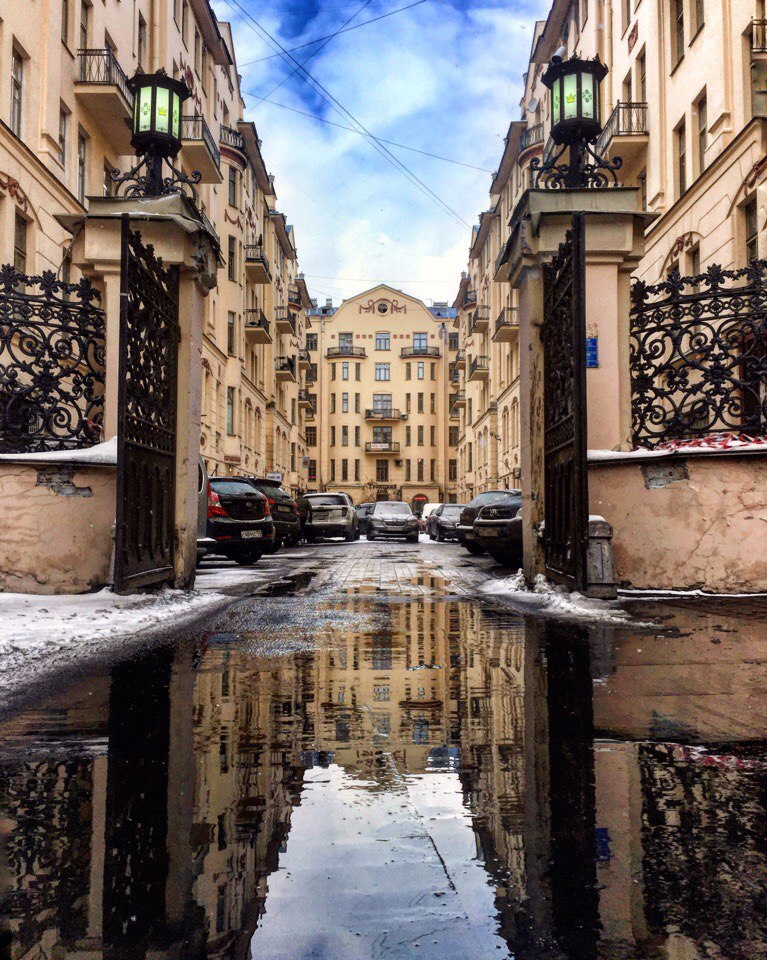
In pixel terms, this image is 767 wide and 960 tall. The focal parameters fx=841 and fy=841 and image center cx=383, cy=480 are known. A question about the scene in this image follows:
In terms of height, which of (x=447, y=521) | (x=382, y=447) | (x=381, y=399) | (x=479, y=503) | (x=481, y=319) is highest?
(x=481, y=319)

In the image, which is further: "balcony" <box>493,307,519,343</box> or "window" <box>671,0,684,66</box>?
"balcony" <box>493,307,519,343</box>

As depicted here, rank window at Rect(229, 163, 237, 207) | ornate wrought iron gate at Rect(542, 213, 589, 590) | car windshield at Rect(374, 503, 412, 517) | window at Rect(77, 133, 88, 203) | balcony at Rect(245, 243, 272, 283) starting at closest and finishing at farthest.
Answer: ornate wrought iron gate at Rect(542, 213, 589, 590) → window at Rect(77, 133, 88, 203) → car windshield at Rect(374, 503, 412, 517) → window at Rect(229, 163, 237, 207) → balcony at Rect(245, 243, 272, 283)

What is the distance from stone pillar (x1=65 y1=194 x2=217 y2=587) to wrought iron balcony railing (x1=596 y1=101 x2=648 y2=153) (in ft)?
59.5

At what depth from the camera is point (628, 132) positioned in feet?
78.6

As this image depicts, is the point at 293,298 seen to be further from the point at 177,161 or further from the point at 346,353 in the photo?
the point at 177,161

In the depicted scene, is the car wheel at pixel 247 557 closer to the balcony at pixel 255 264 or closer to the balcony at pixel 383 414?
the balcony at pixel 255 264

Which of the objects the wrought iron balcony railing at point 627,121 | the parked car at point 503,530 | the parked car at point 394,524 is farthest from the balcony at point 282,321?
the parked car at point 503,530

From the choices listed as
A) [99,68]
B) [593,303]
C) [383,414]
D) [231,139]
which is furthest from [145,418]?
[383,414]

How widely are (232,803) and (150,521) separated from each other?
6104 mm

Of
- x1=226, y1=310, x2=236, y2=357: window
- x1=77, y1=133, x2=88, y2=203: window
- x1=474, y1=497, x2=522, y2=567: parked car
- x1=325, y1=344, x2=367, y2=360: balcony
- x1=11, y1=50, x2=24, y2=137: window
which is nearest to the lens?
x1=474, y1=497, x2=522, y2=567: parked car

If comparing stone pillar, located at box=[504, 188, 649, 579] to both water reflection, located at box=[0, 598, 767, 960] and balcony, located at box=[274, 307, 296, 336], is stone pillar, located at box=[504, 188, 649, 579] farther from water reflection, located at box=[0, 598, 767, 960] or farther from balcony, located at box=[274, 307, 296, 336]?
balcony, located at box=[274, 307, 296, 336]

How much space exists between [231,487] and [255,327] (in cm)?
2506

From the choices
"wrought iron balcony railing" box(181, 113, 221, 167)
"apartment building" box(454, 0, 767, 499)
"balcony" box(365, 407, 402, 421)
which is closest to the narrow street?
"apartment building" box(454, 0, 767, 499)

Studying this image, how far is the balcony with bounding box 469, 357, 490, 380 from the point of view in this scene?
5212 centimetres
